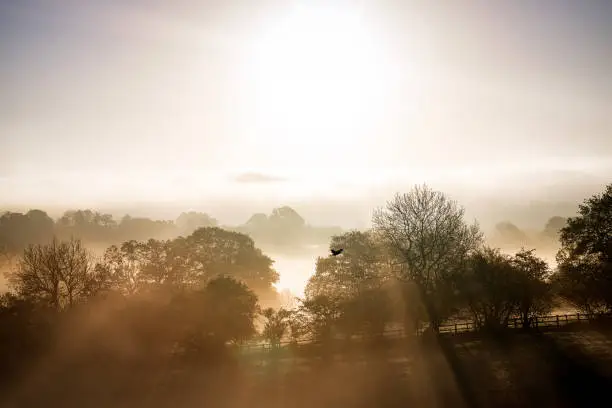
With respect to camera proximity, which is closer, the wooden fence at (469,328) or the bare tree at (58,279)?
the wooden fence at (469,328)

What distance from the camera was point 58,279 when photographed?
47.4 metres

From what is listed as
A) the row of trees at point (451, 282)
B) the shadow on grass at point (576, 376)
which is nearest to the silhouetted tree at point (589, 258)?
the row of trees at point (451, 282)

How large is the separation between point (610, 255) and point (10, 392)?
2314 inches

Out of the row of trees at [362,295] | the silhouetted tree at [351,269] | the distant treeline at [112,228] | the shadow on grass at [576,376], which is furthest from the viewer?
the distant treeline at [112,228]

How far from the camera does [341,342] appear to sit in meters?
43.6

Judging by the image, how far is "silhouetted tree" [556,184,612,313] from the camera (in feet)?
140

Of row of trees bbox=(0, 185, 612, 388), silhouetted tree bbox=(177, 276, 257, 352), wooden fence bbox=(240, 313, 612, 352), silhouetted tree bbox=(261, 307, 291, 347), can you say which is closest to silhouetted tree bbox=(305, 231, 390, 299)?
row of trees bbox=(0, 185, 612, 388)

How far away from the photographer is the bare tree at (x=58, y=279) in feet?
149

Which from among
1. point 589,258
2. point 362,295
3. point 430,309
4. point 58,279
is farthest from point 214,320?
point 589,258

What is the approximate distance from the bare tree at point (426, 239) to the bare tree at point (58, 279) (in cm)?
3555

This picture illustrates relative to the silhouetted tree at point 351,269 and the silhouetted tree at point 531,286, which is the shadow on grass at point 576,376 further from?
the silhouetted tree at point 351,269

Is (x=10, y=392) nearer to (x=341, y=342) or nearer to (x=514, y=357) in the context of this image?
(x=341, y=342)

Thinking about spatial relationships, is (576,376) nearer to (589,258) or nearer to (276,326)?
(589,258)

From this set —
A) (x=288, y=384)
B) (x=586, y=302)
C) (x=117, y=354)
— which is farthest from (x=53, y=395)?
(x=586, y=302)
